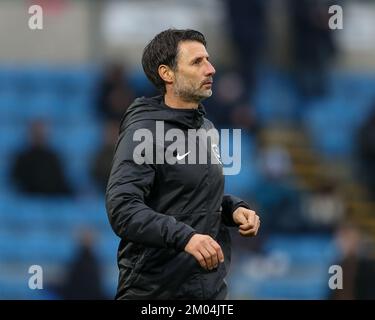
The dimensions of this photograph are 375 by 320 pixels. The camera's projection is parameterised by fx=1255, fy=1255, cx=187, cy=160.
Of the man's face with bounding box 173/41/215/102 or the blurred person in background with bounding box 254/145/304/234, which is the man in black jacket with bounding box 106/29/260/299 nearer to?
the man's face with bounding box 173/41/215/102

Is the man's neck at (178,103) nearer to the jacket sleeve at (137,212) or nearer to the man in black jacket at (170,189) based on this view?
the man in black jacket at (170,189)

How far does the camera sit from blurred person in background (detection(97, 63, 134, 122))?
40.1ft

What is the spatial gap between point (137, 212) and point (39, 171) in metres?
6.85

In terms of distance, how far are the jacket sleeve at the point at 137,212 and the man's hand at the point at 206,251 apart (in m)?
0.06

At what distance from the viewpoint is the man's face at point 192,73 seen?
536 centimetres

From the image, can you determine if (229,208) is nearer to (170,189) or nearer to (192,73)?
(170,189)

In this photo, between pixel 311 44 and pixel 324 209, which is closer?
pixel 324 209

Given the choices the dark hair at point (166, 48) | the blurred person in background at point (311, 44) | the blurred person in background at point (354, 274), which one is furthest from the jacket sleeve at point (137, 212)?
the blurred person in background at point (311, 44)

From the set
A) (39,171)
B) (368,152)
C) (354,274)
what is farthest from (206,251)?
(368,152)

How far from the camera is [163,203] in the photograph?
5.25 metres

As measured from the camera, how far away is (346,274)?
9953 millimetres

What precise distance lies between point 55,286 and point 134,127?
5.80 metres

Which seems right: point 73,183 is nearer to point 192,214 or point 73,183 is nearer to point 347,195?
point 347,195

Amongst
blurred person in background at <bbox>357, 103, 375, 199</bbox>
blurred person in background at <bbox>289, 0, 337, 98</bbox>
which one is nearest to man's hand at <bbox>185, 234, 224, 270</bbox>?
blurred person in background at <bbox>357, 103, 375, 199</bbox>
